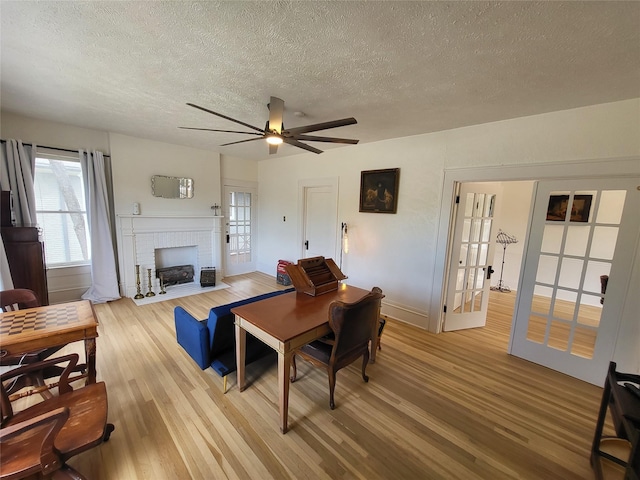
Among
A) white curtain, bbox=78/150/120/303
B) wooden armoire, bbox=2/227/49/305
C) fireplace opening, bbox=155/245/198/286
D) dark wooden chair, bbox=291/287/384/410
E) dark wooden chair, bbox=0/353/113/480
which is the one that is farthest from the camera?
fireplace opening, bbox=155/245/198/286

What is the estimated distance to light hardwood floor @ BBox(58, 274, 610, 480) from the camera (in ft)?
5.01

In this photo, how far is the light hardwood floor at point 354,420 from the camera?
1528 millimetres

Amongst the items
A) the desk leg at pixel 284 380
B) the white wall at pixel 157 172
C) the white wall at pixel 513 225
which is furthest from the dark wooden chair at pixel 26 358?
the white wall at pixel 513 225

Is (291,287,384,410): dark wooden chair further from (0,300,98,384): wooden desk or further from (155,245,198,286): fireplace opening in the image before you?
(155,245,198,286): fireplace opening

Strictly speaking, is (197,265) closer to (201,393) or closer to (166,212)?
(166,212)

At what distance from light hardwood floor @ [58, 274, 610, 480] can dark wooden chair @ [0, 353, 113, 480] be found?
38cm

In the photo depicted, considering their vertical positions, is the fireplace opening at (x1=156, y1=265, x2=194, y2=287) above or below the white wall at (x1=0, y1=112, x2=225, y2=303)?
below

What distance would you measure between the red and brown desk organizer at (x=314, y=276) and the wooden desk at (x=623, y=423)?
2013mm

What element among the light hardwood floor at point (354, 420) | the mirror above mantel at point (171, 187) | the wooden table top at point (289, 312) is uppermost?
the mirror above mantel at point (171, 187)

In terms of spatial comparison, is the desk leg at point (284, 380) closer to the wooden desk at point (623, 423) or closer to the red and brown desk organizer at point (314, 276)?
the red and brown desk organizer at point (314, 276)

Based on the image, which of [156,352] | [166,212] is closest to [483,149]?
[156,352]

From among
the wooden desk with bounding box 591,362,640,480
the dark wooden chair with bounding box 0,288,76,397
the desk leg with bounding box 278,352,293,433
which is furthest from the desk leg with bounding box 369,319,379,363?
the dark wooden chair with bounding box 0,288,76,397

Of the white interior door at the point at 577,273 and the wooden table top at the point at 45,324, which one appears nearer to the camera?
the wooden table top at the point at 45,324

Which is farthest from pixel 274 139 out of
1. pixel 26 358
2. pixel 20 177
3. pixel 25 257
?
pixel 20 177
